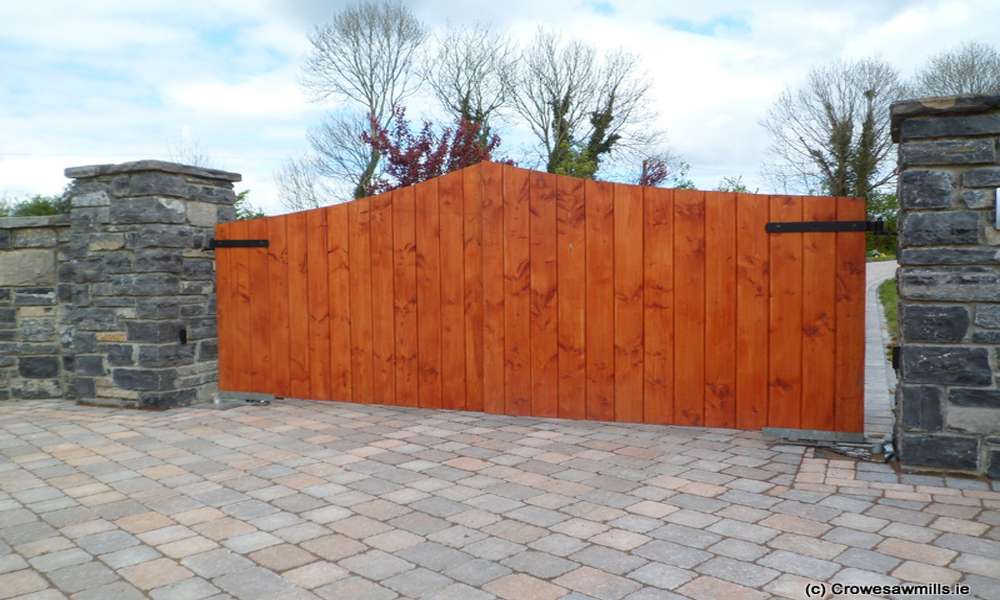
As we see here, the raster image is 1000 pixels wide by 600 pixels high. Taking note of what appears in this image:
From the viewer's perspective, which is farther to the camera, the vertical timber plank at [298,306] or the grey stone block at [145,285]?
the vertical timber plank at [298,306]

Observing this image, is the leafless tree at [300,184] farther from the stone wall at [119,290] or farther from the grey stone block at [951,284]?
the grey stone block at [951,284]

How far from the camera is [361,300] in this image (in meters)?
5.35

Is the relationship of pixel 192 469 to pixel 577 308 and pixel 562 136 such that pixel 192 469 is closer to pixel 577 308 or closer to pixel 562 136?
pixel 577 308

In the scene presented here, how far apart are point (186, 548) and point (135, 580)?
272 millimetres

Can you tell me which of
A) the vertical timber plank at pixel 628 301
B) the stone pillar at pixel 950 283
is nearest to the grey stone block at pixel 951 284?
the stone pillar at pixel 950 283

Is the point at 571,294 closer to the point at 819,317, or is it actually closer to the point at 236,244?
the point at 819,317

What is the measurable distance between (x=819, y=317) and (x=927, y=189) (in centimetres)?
91

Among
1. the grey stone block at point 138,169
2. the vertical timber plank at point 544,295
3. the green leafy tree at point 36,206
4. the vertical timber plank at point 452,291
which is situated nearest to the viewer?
the vertical timber plank at point 544,295

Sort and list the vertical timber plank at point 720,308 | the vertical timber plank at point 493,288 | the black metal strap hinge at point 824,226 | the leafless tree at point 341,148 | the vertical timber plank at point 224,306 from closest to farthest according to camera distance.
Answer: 1. the black metal strap hinge at point 824,226
2. the vertical timber plank at point 720,308
3. the vertical timber plank at point 493,288
4. the vertical timber plank at point 224,306
5. the leafless tree at point 341,148

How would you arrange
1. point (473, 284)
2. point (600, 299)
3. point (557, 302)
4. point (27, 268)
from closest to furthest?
point (600, 299) < point (557, 302) < point (473, 284) < point (27, 268)

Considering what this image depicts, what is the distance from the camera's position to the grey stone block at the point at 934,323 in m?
3.35

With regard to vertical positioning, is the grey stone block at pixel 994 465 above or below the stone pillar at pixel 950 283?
below

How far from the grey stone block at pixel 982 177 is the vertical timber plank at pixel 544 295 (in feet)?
7.26

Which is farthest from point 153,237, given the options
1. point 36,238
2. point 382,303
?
point 382,303
